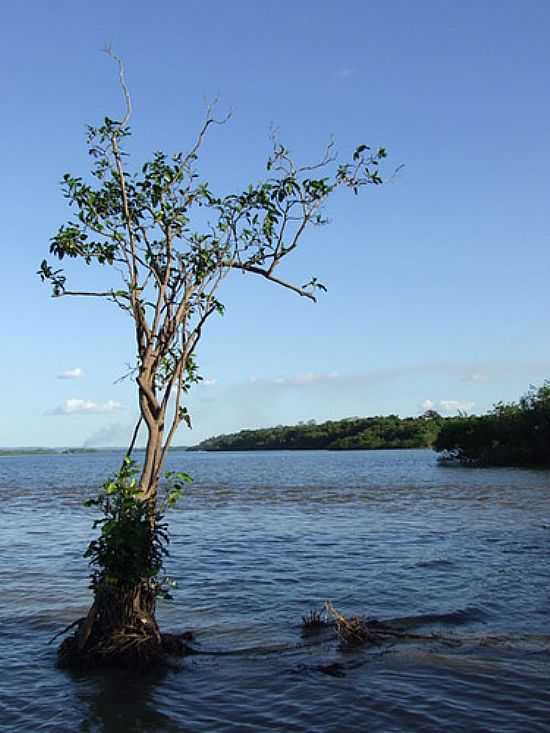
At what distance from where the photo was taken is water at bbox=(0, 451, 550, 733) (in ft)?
29.9

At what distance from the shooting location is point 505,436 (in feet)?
251

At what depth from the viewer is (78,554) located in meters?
22.4

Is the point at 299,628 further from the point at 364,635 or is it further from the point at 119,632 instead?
the point at 119,632

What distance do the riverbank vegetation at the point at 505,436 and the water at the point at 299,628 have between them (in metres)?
42.9

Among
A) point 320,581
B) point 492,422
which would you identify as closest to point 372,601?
point 320,581

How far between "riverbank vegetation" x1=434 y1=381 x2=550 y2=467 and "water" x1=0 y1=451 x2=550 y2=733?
141ft

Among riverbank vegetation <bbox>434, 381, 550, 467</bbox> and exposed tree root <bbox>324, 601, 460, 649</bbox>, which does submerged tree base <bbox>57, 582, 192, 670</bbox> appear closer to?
exposed tree root <bbox>324, 601, 460, 649</bbox>

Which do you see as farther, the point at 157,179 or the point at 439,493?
the point at 439,493

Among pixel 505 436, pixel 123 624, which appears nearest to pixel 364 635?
pixel 123 624

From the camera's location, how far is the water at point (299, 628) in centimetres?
912

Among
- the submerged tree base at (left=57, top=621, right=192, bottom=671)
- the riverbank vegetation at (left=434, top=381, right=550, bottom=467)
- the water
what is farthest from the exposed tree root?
the riverbank vegetation at (left=434, top=381, right=550, bottom=467)

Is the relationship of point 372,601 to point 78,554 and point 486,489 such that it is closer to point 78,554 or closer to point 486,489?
point 78,554

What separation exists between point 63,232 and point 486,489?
39802 mm

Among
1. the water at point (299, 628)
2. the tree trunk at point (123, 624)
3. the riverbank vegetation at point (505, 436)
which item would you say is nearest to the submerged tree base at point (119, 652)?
the tree trunk at point (123, 624)
